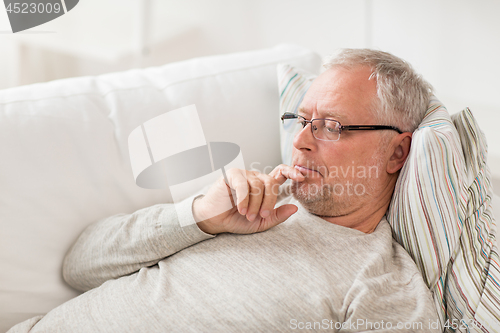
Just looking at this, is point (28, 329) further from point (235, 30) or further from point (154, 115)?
point (235, 30)

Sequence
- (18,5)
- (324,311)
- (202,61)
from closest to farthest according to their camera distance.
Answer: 1. (324,311)
2. (202,61)
3. (18,5)

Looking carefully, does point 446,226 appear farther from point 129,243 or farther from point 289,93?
point 129,243

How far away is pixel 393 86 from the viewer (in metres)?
1.07

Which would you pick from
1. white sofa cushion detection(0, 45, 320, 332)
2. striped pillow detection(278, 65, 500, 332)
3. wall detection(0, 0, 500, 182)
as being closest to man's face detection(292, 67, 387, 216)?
striped pillow detection(278, 65, 500, 332)

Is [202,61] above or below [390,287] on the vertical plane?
above

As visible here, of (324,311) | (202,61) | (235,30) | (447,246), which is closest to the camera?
(324,311)

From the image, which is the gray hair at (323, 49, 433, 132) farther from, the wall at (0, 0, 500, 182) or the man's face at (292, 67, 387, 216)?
the wall at (0, 0, 500, 182)

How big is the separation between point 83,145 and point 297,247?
25.9 inches

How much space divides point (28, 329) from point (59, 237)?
0.79ft

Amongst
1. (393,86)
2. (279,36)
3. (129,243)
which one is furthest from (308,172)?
(279,36)

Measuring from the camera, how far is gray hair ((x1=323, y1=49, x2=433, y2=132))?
1.06 m

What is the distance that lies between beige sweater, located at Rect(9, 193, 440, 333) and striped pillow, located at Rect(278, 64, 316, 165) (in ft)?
0.89

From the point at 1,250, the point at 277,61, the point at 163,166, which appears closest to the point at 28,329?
the point at 1,250

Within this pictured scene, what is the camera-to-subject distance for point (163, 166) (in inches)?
46.8
